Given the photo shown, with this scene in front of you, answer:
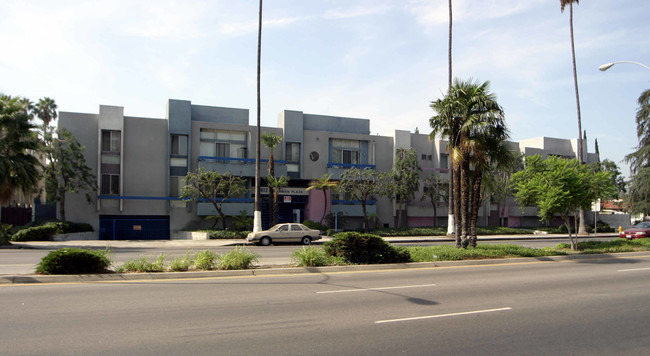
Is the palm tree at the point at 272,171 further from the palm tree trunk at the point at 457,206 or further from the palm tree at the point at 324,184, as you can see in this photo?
the palm tree trunk at the point at 457,206

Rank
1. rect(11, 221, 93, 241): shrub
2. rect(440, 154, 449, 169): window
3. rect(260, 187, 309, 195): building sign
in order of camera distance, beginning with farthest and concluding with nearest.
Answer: rect(440, 154, 449, 169): window, rect(260, 187, 309, 195): building sign, rect(11, 221, 93, 241): shrub

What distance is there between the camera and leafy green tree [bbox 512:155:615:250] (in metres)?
18.6

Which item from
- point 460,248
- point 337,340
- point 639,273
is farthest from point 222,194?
point 337,340

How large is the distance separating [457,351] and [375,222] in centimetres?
3398

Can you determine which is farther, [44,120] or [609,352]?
[44,120]

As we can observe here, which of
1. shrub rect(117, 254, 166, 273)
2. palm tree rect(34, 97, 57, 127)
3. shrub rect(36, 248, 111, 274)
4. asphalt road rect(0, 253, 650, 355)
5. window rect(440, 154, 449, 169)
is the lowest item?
asphalt road rect(0, 253, 650, 355)

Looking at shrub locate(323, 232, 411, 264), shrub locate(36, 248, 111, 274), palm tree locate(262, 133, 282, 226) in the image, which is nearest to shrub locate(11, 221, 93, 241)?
palm tree locate(262, 133, 282, 226)

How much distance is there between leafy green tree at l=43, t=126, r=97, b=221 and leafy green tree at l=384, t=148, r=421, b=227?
2181 centimetres

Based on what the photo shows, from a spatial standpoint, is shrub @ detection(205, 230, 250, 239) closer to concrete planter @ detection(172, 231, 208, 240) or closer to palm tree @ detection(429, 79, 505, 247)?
concrete planter @ detection(172, 231, 208, 240)

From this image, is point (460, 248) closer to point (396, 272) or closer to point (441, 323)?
point (396, 272)

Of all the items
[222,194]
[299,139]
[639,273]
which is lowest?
[639,273]

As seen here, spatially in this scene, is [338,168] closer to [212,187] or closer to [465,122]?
[212,187]

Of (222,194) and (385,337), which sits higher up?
(222,194)

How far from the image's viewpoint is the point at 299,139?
38250mm
